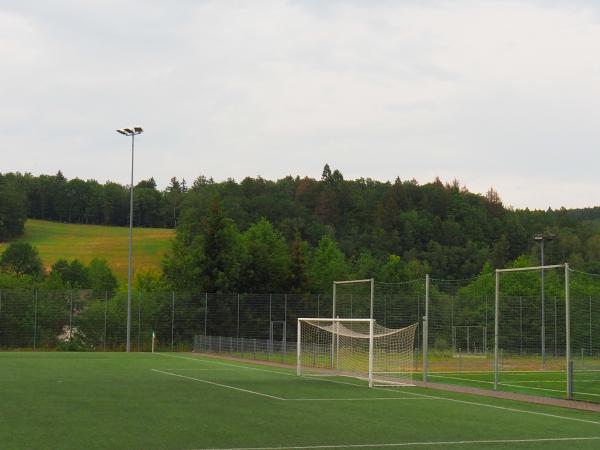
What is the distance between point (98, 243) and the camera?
408 feet

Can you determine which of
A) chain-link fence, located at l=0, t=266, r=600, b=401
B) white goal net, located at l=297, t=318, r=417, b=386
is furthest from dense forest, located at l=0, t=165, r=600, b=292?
white goal net, located at l=297, t=318, r=417, b=386

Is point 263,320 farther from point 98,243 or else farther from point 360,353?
point 98,243

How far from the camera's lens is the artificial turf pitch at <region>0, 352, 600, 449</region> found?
11.9m

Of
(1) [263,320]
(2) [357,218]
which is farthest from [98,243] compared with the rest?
(1) [263,320]

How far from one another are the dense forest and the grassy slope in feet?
14.0

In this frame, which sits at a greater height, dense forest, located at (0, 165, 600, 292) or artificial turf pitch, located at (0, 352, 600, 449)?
dense forest, located at (0, 165, 600, 292)

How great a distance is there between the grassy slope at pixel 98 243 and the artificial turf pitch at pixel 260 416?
295ft

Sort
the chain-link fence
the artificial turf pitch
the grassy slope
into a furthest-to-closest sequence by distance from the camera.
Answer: the grassy slope → the chain-link fence → the artificial turf pitch

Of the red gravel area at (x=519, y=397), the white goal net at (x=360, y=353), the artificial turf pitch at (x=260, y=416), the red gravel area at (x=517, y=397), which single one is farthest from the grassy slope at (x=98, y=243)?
the artificial turf pitch at (x=260, y=416)

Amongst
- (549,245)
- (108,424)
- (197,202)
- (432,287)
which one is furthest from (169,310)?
(549,245)

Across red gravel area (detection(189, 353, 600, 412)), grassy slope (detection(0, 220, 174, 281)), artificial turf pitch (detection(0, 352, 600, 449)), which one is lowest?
red gravel area (detection(189, 353, 600, 412))

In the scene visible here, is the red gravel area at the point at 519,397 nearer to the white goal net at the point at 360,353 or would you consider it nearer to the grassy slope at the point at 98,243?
the white goal net at the point at 360,353

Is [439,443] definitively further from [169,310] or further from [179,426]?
[169,310]

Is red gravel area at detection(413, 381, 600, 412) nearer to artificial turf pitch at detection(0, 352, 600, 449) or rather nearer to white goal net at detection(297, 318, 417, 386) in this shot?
artificial turf pitch at detection(0, 352, 600, 449)
